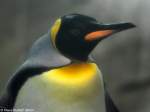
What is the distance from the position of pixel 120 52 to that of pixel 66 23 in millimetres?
226

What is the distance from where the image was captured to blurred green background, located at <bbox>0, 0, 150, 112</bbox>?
164 centimetres

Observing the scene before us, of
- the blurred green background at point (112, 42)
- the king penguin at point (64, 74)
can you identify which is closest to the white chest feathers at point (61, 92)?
the king penguin at point (64, 74)

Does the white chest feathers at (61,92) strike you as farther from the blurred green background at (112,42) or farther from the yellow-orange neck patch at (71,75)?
the blurred green background at (112,42)

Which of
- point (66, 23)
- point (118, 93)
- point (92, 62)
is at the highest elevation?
point (66, 23)

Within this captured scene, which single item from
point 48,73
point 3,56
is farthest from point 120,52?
point 3,56

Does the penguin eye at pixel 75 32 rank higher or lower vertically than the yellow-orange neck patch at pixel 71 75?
higher

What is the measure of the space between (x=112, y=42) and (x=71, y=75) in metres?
0.18

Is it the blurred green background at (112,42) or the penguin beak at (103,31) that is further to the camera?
the blurred green background at (112,42)

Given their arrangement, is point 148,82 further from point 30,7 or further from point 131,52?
point 30,7

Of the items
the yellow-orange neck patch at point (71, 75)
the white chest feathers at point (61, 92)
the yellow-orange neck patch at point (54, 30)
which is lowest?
the white chest feathers at point (61, 92)

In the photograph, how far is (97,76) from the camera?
62.7 inches

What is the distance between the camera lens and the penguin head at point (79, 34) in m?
1.53

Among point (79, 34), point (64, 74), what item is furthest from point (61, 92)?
point (79, 34)

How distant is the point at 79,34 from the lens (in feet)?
5.04
